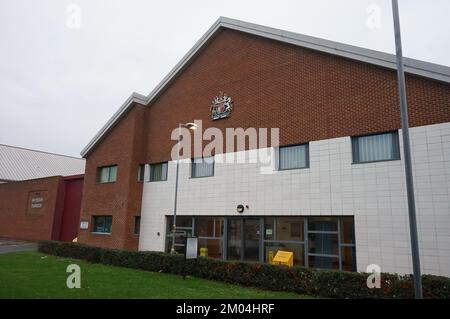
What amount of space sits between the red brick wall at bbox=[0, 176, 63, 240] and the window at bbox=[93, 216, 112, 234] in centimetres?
818

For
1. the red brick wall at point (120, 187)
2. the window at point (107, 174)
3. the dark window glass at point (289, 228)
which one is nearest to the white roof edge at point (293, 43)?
the red brick wall at point (120, 187)

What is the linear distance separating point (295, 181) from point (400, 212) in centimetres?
422

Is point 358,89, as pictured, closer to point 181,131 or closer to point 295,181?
point 295,181

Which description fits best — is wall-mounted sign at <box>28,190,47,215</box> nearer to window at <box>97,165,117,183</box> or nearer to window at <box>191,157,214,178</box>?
window at <box>97,165,117,183</box>

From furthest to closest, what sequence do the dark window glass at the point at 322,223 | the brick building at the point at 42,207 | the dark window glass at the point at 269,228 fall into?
the brick building at the point at 42,207, the dark window glass at the point at 269,228, the dark window glass at the point at 322,223

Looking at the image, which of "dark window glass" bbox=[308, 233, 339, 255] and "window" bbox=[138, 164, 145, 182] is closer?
"dark window glass" bbox=[308, 233, 339, 255]

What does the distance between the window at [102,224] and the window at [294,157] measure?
38.1 ft

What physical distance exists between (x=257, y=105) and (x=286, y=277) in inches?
336

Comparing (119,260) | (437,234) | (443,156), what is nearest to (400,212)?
(437,234)

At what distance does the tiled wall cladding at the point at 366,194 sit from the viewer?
474 inches

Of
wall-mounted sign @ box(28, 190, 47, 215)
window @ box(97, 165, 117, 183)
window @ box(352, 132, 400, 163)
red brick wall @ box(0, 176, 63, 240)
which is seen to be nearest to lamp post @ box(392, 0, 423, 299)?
window @ box(352, 132, 400, 163)

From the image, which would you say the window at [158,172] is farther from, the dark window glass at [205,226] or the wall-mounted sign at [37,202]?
the wall-mounted sign at [37,202]

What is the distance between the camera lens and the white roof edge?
1280cm

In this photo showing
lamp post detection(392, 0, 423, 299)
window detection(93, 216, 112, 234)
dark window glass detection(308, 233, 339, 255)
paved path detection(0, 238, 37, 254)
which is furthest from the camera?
paved path detection(0, 238, 37, 254)
